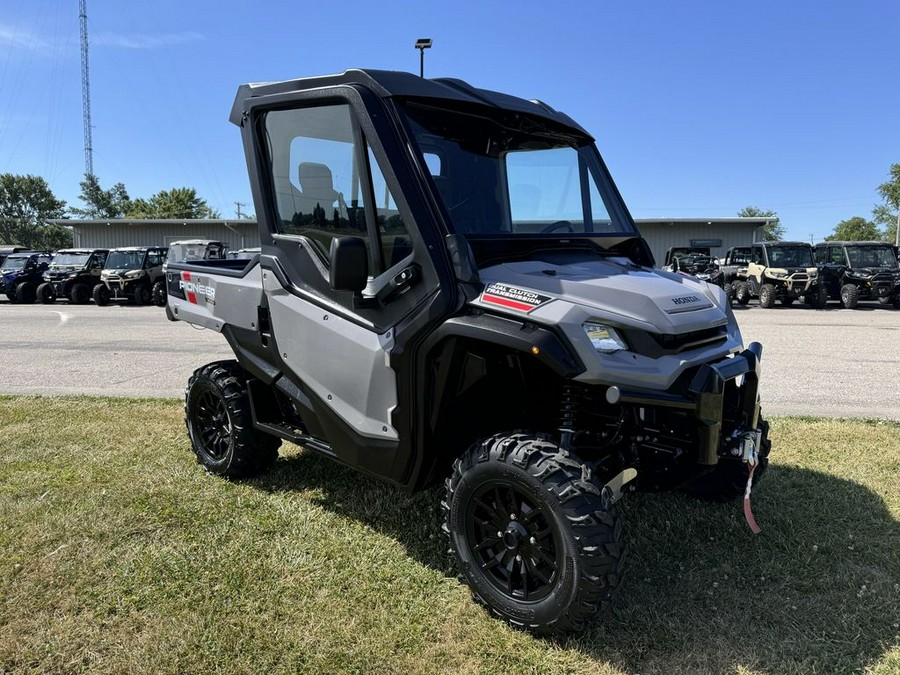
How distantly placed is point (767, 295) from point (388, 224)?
20228 millimetres

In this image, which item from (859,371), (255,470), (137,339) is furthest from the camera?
(137,339)

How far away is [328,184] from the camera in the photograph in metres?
3.43

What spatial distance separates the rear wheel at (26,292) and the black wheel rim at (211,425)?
22.9 meters

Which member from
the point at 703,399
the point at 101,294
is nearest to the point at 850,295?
the point at 703,399

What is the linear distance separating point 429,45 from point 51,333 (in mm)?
→ 11172

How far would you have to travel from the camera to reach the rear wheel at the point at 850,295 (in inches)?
769

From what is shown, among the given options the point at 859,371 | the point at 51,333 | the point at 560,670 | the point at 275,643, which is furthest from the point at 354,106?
the point at 51,333

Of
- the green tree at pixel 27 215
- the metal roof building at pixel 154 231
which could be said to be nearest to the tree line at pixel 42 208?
the green tree at pixel 27 215

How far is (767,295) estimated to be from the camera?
20547 mm

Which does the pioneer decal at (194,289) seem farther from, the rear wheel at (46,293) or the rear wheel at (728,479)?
the rear wheel at (46,293)

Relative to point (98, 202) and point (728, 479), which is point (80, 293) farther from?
point (98, 202)

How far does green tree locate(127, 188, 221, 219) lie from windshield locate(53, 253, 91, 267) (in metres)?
52.1

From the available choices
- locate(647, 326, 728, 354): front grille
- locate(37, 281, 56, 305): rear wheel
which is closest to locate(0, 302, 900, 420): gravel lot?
locate(647, 326, 728, 354): front grille

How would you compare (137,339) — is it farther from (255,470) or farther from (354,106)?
(354,106)
